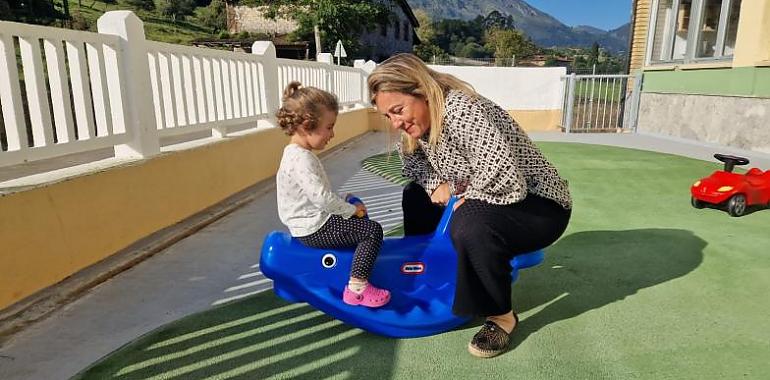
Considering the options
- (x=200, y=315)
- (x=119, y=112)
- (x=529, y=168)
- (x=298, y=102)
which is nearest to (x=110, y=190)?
(x=119, y=112)

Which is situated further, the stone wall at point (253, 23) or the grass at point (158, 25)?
the grass at point (158, 25)

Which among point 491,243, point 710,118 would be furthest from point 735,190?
point 710,118

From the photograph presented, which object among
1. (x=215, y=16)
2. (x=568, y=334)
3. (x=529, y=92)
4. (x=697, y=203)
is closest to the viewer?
(x=568, y=334)

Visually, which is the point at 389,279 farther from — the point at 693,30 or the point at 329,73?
the point at 693,30

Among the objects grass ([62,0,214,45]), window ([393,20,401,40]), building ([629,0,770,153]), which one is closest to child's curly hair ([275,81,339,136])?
building ([629,0,770,153])

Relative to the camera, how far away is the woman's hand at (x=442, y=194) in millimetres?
2596

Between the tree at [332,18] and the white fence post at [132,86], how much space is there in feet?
96.2

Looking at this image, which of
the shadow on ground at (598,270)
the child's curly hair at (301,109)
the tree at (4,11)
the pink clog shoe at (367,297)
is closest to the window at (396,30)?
the tree at (4,11)

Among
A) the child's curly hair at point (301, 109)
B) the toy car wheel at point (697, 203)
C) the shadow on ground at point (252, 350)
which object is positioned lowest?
the shadow on ground at point (252, 350)

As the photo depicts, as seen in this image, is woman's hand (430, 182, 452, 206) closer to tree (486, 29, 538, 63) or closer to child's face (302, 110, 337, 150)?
child's face (302, 110, 337, 150)

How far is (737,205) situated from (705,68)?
6.59 metres

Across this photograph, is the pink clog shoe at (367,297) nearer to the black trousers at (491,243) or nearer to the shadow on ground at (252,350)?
the shadow on ground at (252,350)

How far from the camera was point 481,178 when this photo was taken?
7.14ft

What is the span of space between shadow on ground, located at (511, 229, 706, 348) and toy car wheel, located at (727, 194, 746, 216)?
0.78 metres
